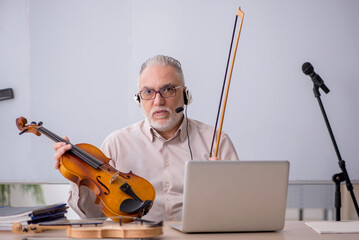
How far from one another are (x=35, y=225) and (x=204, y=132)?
3.72ft

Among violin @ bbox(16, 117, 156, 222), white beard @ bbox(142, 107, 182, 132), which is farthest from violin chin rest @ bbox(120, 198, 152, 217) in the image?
white beard @ bbox(142, 107, 182, 132)

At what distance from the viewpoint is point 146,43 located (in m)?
2.97

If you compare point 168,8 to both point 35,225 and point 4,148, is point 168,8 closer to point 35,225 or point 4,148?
point 4,148

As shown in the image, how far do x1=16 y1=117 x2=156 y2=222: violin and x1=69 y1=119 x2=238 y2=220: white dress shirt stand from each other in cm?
37

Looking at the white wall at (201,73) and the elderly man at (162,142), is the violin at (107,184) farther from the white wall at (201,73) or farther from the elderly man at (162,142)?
the white wall at (201,73)

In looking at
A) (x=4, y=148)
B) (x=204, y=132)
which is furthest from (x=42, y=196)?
(x=204, y=132)

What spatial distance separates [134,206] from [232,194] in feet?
1.43

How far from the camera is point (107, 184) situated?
5.11ft

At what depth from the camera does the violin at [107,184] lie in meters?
1.51

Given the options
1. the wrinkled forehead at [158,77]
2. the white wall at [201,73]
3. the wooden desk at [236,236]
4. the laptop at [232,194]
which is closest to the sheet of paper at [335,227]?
the wooden desk at [236,236]

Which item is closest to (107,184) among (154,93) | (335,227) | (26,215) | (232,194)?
(26,215)

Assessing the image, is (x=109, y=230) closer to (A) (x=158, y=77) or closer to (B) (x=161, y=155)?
(B) (x=161, y=155)

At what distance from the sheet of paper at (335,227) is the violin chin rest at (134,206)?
0.54m

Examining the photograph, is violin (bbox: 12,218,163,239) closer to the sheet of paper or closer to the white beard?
the sheet of paper
